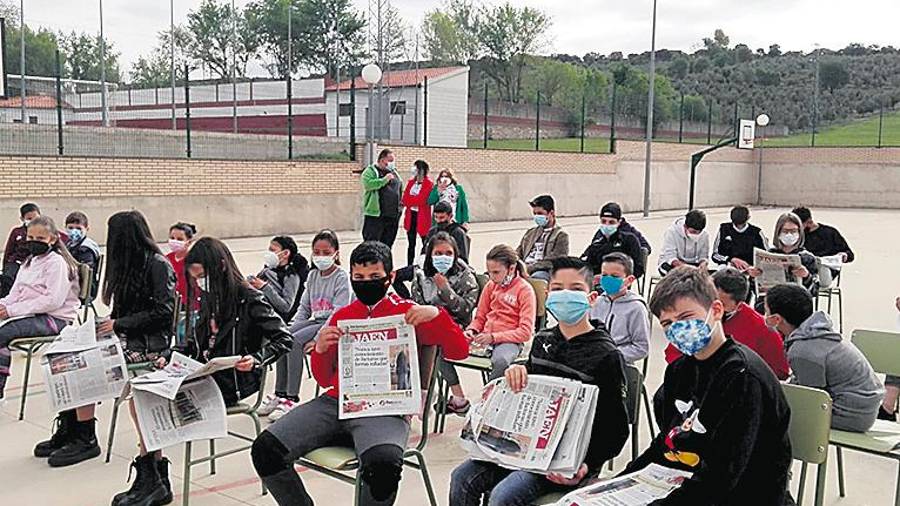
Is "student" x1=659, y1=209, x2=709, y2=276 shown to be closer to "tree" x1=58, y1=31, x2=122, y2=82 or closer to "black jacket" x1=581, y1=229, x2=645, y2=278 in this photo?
"black jacket" x1=581, y1=229, x2=645, y2=278

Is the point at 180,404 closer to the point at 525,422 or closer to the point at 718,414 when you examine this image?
the point at 525,422

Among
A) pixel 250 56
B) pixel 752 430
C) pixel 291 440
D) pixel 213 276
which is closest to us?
pixel 752 430

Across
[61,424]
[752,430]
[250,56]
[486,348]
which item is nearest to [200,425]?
[61,424]

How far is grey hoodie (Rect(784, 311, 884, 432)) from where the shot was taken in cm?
377

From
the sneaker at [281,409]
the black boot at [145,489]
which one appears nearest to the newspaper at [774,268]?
the sneaker at [281,409]

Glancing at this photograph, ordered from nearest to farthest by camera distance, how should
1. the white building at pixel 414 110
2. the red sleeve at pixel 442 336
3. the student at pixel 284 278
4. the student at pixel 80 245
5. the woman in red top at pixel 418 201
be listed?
1. the red sleeve at pixel 442 336
2. the student at pixel 284 278
3. the student at pixel 80 245
4. the woman in red top at pixel 418 201
5. the white building at pixel 414 110

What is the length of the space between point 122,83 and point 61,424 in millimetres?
32788

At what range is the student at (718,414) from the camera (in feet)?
8.71

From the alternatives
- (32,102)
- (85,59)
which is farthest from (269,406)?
(85,59)

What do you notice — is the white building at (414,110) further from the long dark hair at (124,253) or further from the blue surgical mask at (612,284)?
the blue surgical mask at (612,284)

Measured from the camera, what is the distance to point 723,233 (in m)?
8.59

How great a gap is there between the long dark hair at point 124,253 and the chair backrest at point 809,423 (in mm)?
3567

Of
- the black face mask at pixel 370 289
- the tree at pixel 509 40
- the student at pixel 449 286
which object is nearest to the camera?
the black face mask at pixel 370 289

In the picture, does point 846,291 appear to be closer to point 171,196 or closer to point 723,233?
point 723,233
